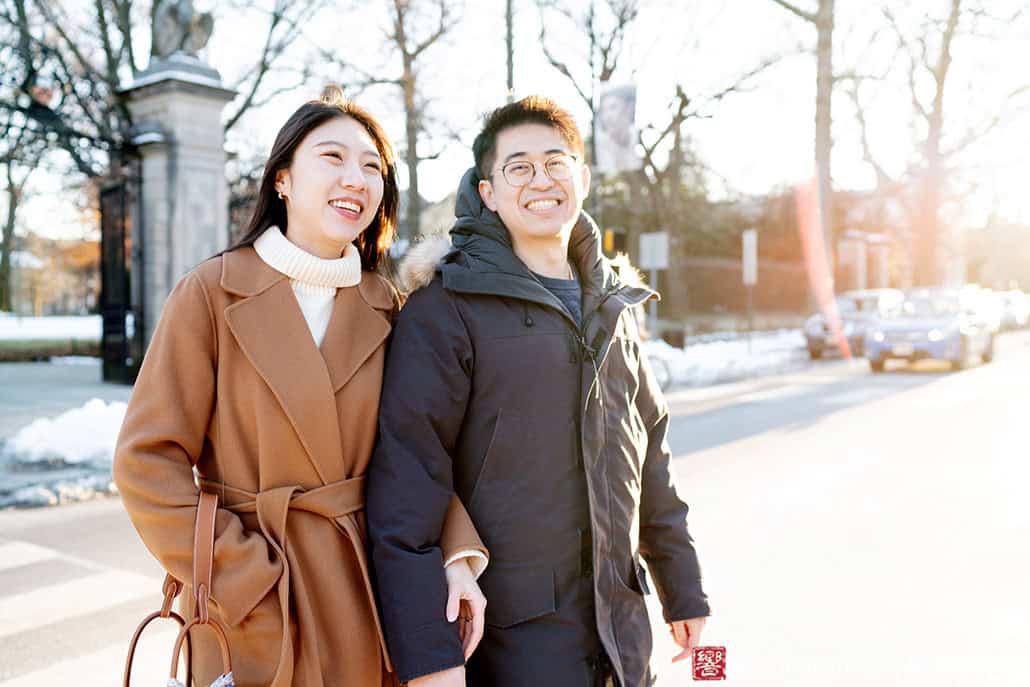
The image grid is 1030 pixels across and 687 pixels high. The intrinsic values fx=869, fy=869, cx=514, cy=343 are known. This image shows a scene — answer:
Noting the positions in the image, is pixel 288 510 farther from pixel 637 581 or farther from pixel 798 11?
pixel 798 11

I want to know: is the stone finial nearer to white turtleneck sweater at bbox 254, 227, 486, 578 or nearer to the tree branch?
white turtleneck sweater at bbox 254, 227, 486, 578

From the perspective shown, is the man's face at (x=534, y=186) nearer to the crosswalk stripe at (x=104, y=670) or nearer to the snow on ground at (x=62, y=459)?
the crosswalk stripe at (x=104, y=670)

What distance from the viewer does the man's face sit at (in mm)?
2121

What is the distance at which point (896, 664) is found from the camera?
3.74 meters

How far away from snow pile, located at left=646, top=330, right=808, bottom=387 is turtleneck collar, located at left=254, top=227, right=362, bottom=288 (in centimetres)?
1221

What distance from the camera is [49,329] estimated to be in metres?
29.6

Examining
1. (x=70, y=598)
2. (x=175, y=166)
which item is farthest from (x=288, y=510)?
(x=175, y=166)

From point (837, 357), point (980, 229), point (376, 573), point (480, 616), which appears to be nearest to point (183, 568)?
point (376, 573)

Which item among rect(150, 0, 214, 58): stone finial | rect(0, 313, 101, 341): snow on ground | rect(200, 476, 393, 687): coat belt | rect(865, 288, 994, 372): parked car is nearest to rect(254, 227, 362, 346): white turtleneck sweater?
rect(200, 476, 393, 687): coat belt

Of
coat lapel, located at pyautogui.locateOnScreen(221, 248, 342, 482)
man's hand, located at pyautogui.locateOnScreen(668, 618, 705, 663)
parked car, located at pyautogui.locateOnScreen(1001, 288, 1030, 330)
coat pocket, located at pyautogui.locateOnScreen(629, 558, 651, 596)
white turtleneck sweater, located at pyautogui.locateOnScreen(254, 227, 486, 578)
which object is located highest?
parked car, located at pyautogui.locateOnScreen(1001, 288, 1030, 330)

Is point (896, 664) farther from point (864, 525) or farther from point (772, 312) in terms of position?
point (772, 312)

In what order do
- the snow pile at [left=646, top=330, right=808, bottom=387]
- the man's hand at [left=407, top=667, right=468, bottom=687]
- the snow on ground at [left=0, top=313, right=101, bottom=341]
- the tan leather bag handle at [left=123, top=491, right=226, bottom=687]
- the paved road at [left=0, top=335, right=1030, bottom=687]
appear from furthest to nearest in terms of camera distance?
the snow on ground at [left=0, top=313, right=101, bottom=341] → the snow pile at [left=646, top=330, right=808, bottom=387] → the paved road at [left=0, top=335, right=1030, bottom=687] → the man's hand at [left=407, top=667, right=468, bottom=687] → the tan leather bag handle at [left=123, top=491, right=226, bottom=687]

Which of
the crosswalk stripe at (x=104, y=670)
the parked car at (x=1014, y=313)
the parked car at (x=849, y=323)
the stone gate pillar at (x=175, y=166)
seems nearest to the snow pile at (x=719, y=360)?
the parked car at (x=849, y=323)

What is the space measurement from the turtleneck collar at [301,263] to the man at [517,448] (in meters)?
0.18
